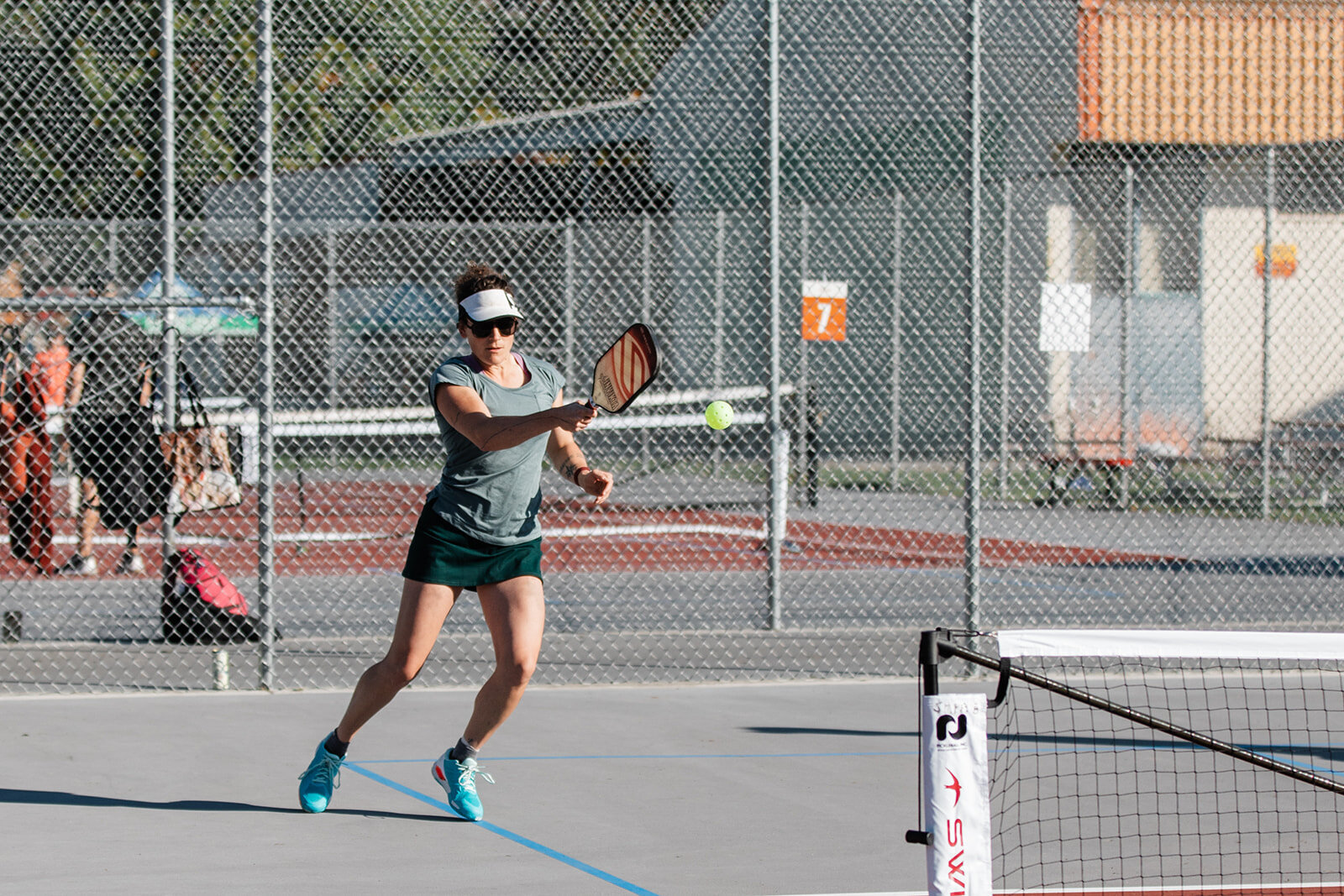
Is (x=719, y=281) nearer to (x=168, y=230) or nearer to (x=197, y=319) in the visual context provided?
(x=197, y=319)

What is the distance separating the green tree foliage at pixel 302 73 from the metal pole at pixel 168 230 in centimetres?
18

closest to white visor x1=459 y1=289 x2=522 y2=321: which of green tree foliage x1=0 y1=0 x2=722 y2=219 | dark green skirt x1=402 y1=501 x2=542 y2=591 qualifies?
dark green skirt x1=402 y1=501 x2=542 y2=591

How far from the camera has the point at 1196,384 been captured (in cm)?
1619

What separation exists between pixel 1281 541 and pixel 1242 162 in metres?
3.65

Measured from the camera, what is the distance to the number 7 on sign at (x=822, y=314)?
31.0 feet

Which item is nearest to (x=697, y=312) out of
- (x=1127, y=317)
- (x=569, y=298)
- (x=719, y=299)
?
(x=719, y=299)

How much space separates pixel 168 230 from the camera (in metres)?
8.26

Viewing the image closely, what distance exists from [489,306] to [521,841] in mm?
1759

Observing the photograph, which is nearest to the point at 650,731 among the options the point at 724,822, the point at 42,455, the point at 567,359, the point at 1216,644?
the point at 724,822

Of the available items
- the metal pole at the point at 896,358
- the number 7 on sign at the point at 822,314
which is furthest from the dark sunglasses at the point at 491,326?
the metal pole at the point at 896,358

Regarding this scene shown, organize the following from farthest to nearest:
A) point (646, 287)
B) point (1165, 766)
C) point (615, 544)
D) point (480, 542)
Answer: point (646, 287), point (615, 544), point (1165, 766), point (480, 542)

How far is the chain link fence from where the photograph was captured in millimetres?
8891

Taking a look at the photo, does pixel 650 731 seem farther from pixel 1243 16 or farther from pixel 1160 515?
pixel 1160 515

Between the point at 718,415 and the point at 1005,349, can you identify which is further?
the point at 1005,349
